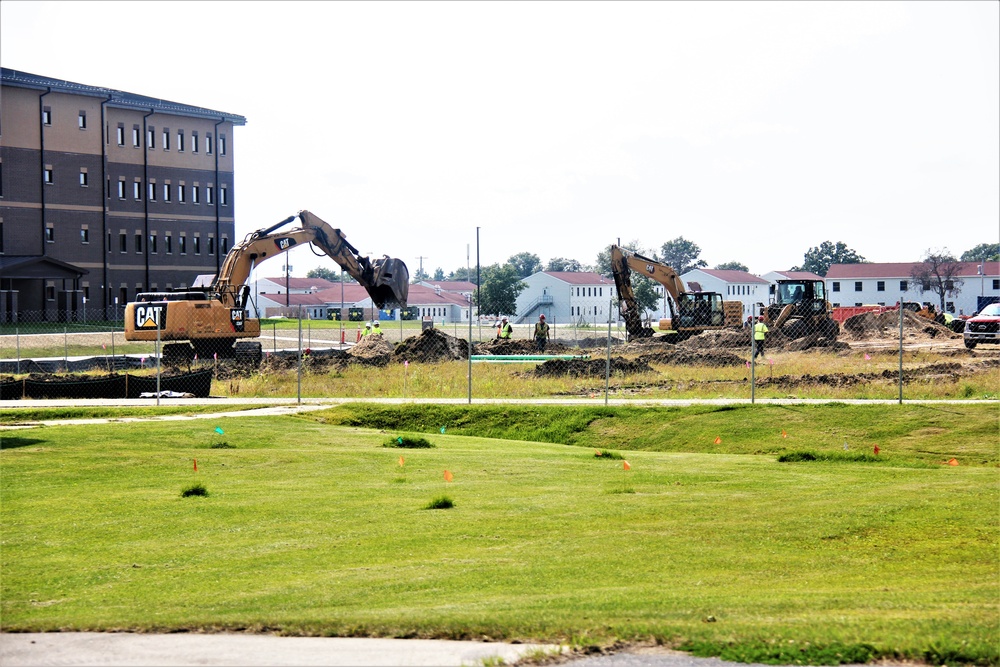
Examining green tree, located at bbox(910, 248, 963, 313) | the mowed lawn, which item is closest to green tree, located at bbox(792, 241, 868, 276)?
green tree, located at bbox(910, 248, 963, 313)

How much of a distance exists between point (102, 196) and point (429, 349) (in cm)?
4159

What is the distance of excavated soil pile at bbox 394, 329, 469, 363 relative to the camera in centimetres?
4512

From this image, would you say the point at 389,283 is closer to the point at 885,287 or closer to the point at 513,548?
the point at 513,548

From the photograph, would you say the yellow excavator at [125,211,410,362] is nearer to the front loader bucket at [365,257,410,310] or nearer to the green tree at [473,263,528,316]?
the front loader bucket at [365,257,410,310]

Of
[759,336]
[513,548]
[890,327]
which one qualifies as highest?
[890,327]

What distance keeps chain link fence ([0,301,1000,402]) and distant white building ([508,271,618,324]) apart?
7607cm

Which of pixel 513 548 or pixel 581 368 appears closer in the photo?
pixel 513 548

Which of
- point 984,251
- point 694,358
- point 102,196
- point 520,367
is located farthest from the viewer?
point 984,251

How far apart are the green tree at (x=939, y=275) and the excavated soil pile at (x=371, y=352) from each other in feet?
290

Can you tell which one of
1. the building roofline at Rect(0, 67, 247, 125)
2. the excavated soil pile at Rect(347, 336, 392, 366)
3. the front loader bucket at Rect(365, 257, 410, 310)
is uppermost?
the building roofline at Rect(0, 67, 247, 125)

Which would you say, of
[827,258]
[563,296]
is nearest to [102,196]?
[563,296]

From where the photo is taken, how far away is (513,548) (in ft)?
36.2

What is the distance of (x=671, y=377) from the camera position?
125 ft

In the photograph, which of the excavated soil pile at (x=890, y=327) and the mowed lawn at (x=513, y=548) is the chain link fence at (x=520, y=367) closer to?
the excavated soil pile at (x=890, y=327)
